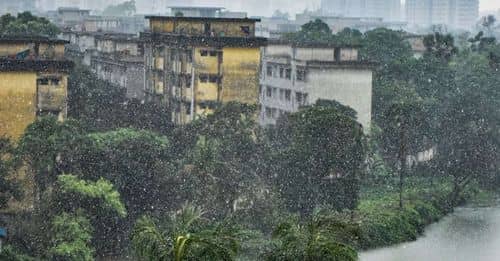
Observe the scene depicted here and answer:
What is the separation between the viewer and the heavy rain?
26.4m

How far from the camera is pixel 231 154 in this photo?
3347cm

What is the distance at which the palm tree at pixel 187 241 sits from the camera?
50.8 ft

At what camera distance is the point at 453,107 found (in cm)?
4675

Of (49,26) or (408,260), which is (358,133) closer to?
(408,260)

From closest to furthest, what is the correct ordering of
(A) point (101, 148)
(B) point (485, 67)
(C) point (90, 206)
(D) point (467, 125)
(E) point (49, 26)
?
1. (C) point (90, 206)
2. (A) point (101, 148)
3. (D) point (467, 125)
4. (E) point (49, 26)
5. (B) point (485, 67)

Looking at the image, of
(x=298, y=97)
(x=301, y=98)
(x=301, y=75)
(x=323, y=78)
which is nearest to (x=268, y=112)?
(x=298, y=97)

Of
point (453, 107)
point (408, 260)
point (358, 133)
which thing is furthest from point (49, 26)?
point (408, 260)

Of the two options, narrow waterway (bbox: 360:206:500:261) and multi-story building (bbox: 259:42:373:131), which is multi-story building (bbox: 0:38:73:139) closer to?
narrow waterway (bbox: 360:206:500:261)

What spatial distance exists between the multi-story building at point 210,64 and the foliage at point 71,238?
13279 millimetres

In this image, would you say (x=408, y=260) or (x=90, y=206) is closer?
(x=90, y=206)

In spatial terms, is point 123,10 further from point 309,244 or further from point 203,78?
point 309,244

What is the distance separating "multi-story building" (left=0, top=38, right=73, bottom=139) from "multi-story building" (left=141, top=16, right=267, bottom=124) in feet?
24.8

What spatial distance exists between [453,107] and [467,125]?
2.05 m

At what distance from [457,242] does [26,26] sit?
892 inches
